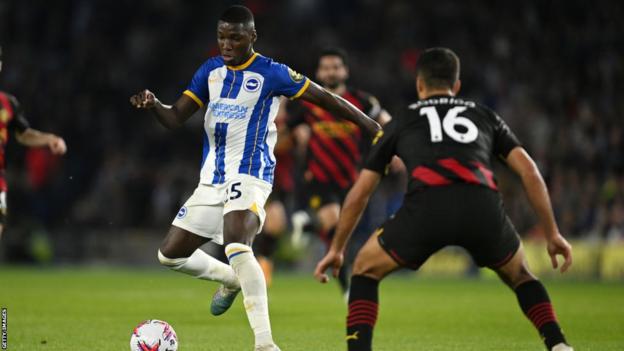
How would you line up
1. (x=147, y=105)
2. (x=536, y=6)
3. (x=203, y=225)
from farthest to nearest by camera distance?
1. (x=536, y=6)
2. (x=203, y=225)
3. (x=147, y=105)

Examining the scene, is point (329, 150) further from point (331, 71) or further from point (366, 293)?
point (366, 293)

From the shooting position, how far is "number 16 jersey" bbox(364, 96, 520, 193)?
5.45m

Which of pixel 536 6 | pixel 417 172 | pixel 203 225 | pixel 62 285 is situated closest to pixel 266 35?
pixel 536 6

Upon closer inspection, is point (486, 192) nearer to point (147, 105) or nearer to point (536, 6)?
point (147, 105)

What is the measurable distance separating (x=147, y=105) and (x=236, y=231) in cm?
101

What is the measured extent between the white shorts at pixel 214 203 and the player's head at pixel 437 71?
176 centimetres

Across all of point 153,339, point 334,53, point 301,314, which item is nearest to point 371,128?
point 153,339

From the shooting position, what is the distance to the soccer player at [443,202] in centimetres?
541

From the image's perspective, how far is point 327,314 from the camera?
10586mm

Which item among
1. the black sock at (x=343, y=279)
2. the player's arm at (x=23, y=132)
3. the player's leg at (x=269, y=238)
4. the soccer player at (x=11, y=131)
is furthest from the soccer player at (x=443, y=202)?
the player's leg at (x=269, y=238)

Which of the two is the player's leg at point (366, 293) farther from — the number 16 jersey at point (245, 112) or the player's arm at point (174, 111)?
the player's arm at point (174, 111)

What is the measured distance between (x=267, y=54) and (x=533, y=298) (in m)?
17.0

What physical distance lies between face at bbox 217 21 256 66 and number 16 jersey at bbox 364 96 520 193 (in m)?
1.79

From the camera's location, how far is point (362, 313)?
552 cm
